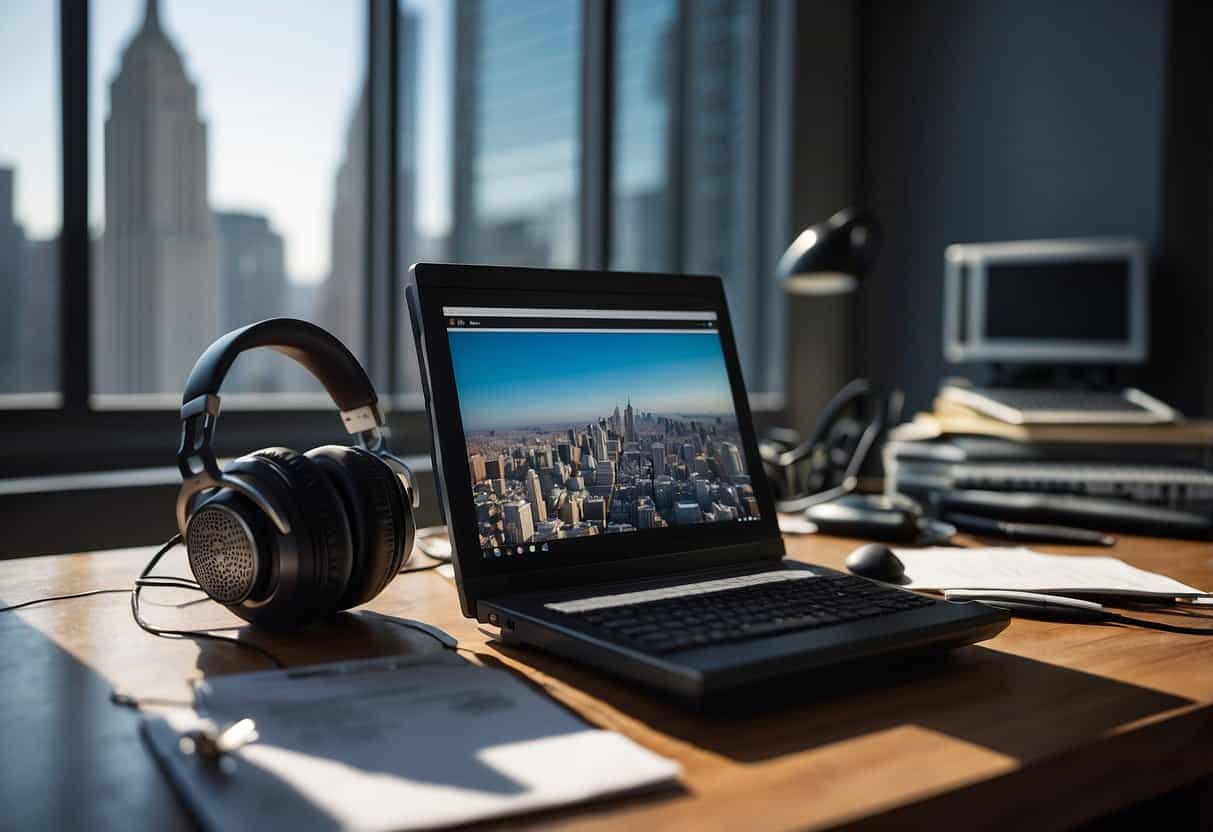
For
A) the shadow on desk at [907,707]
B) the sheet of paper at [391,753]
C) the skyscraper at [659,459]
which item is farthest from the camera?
the skyscraper at [659,459]

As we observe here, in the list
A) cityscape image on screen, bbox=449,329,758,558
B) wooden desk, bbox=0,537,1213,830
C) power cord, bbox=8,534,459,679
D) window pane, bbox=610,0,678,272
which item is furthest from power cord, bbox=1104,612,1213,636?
window pane, bbox=610,0,678,272

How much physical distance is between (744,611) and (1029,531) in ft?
2.43

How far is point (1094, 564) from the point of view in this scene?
1099 millimetres

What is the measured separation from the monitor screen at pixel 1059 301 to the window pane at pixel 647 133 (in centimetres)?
99

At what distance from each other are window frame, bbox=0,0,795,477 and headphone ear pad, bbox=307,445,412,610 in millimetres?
952

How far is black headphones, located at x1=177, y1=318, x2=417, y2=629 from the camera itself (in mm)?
750

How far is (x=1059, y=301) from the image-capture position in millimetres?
2408

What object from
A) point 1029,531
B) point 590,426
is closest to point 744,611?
point 590,426

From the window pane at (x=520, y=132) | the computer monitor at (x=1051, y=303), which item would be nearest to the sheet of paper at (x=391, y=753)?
the computer monitor at (x=1051, y=303)

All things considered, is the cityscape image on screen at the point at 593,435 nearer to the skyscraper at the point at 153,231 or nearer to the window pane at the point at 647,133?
the skyscraper at the point at 153,231

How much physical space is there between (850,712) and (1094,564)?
2.02 feet

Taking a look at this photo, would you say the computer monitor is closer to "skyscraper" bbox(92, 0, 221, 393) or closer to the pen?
the pen

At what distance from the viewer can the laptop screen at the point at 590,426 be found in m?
0.82

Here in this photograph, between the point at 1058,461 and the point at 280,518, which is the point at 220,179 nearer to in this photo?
the point at 280,518
